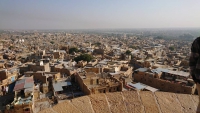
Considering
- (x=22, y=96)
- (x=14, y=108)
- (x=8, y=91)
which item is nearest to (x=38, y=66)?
(x=8, y=91)

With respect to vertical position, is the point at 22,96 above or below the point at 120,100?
below

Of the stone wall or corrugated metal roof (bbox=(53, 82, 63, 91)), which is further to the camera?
corrugated metal roof (bbox=(53, 82, 63, 91))

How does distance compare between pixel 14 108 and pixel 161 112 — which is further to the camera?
pixel 14 108

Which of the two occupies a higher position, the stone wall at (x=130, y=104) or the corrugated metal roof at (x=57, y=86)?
the stone wall at (x=130, y=104)

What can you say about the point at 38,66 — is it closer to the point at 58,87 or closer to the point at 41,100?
the point at 58,87

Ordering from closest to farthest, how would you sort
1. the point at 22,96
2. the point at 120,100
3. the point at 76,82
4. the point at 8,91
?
the point at 120,100 < the point at 22,96 < the point at 8,91 < the point at 76,82

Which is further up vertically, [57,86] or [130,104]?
[130,104]

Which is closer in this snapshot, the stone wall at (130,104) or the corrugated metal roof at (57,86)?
the stone wall at (130,104)

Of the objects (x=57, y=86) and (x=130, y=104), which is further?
(x=57, y=86)

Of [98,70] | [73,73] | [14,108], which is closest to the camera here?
[14,108]

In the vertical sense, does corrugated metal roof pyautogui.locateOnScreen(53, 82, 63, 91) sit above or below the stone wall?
below
